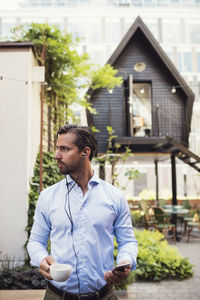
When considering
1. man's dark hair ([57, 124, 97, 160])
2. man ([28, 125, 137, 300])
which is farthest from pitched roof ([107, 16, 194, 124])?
man ([28, 125, 137, 300])

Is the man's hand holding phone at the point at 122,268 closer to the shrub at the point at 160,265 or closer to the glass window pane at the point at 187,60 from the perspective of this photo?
the shrub at the point at 160,265

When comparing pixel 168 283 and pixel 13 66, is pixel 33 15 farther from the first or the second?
pixel 168 283

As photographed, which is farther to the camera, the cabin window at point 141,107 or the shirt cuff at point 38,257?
the cabin window at point 141,107

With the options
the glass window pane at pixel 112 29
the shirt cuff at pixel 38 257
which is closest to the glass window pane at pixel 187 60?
the glass window pane at pixel 112 29

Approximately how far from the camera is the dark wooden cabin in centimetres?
1112

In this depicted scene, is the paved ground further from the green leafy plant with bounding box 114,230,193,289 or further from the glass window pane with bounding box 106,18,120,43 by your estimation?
the glass window pane with bounding box 106,18,120,43

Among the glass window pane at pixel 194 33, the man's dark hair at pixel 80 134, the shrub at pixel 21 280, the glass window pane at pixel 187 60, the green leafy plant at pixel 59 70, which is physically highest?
the glass window pane at pixel 194 33

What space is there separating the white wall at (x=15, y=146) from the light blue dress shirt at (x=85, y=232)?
3.38 m

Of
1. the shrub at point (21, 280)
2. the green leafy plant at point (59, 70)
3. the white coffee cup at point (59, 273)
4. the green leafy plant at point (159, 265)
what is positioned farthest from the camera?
the green leafy plant at point (59, 70)

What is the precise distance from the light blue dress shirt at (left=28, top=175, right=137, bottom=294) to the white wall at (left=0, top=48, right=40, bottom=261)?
3376mm

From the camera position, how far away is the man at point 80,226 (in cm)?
160

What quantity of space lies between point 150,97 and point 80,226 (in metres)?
10.5

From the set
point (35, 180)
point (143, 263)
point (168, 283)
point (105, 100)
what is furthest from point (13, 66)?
point (105, 100)

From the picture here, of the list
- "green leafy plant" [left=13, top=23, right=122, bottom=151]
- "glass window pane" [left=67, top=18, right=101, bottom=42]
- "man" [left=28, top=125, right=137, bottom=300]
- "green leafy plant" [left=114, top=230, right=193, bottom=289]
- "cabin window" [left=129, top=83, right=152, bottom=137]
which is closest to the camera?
"man" [left=28, top=125, right=137, bottom=300]
